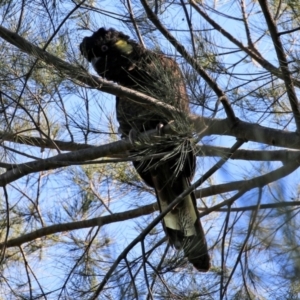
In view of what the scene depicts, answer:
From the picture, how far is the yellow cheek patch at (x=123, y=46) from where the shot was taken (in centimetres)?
381

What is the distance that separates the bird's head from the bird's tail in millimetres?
561

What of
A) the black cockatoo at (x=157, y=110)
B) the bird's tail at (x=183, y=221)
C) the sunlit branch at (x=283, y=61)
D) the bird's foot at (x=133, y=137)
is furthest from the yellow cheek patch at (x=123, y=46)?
the sunlit branch at (x=283, y=61)

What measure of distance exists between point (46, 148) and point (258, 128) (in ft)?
4.67

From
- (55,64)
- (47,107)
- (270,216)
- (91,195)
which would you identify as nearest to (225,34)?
(55,64)

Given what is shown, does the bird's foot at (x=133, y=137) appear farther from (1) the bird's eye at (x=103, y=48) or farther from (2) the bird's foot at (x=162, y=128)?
(1) the bird's eye at (x=103, y=48)

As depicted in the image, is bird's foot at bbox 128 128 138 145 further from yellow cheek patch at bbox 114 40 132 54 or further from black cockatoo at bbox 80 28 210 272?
yellow cheek patch at bbox 114 40 132 54

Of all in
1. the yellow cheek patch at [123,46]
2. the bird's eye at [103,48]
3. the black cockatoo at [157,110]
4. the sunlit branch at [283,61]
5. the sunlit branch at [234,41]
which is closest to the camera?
the sunlit branch at [283,61]

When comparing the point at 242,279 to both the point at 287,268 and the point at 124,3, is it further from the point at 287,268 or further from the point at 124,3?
the point at 124,3

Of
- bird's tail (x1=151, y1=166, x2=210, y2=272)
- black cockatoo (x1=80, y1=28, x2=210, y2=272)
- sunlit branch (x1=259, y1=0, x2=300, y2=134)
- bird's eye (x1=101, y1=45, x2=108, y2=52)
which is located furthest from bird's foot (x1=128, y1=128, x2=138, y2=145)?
bird's eye (x1=101, y1=45, x2=108, y2=52)

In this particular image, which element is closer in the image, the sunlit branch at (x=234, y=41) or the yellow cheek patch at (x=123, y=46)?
the sunlit branch at (x=234, y=41)

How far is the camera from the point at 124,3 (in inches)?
128

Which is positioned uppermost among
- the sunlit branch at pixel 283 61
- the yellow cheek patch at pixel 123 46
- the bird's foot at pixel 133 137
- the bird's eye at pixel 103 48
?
the bird's eye at pixel 103 48

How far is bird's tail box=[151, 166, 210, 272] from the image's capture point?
120 inches

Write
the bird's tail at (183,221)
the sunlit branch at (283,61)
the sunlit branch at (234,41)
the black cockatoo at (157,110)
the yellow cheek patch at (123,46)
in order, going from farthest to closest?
the yellow cheek patch at (123,46) < the bird's tail at (183,221) < the sunlit branch at (234,41) < the black cockatoo at (157,110) < the sunlit branch at (283,61)
